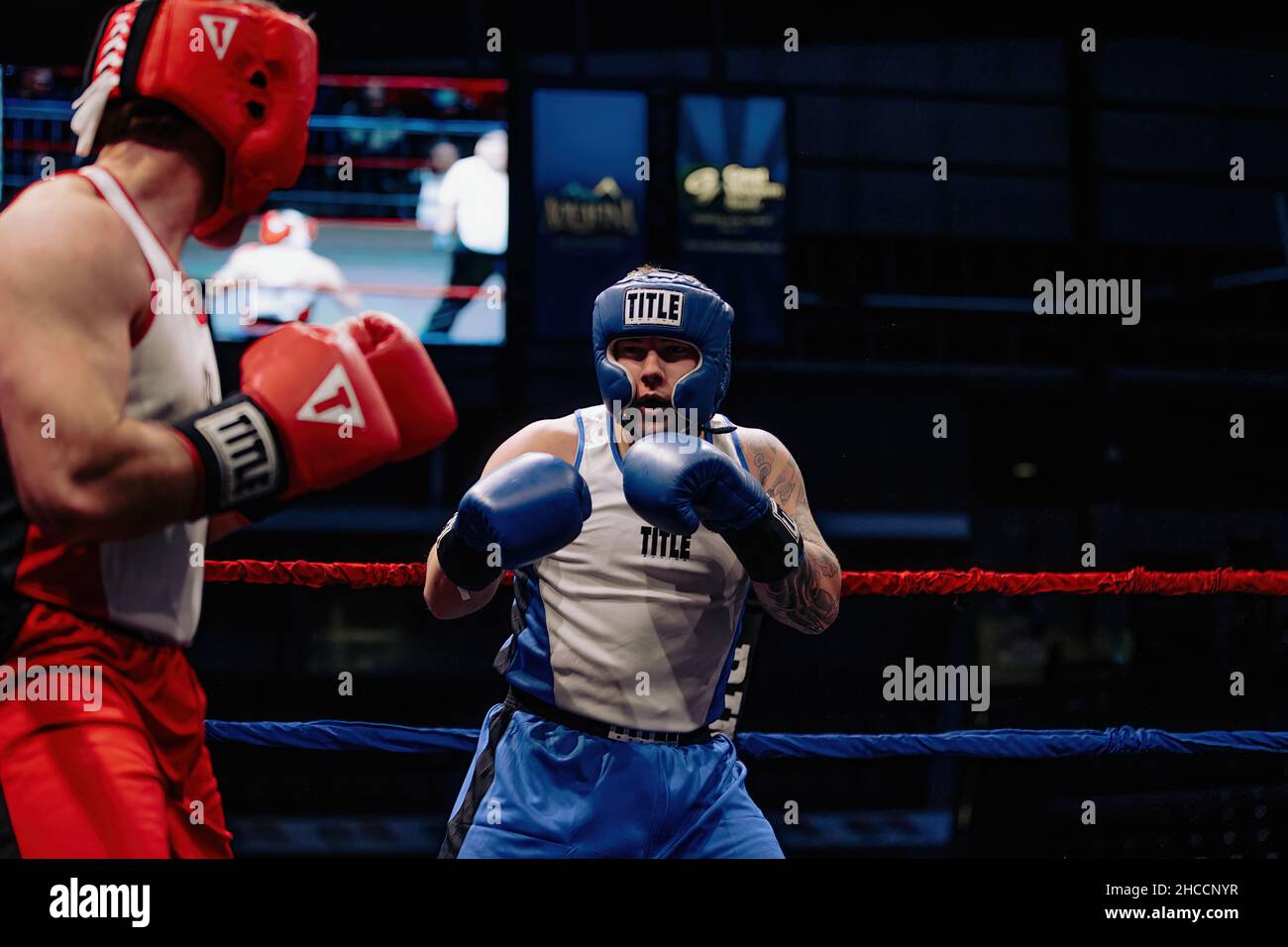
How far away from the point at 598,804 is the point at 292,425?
82 cm

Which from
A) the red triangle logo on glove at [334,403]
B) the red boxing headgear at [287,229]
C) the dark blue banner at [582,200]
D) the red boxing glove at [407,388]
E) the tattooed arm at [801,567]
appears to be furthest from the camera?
the red boxing headgear at [287,229]

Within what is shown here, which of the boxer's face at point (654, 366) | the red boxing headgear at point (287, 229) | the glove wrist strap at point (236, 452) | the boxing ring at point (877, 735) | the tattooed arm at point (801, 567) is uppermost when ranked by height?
the red boxing headgear at point (287, 229)

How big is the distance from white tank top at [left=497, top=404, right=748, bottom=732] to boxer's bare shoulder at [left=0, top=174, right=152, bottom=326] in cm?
88

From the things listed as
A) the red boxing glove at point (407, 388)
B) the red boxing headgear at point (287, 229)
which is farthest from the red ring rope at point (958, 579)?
the red boxing headgear at point (287, 229)

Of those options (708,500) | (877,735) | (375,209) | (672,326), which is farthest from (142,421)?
(375,209)

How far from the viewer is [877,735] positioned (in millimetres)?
2480

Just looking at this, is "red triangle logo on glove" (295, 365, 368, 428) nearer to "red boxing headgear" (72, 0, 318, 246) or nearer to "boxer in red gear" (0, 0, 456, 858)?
"boxer in red gear" (0, 0, 456, 858)

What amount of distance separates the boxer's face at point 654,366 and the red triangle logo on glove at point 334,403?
0.82 metres

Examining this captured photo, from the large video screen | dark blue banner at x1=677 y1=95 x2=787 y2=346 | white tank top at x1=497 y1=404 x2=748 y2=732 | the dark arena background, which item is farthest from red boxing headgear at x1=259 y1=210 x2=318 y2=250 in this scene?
white tank top at x1=497 y1=404 x2=748 y2=732

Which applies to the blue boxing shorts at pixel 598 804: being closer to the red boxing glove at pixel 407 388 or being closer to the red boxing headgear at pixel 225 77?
the red boxing glove at pixel 407 388

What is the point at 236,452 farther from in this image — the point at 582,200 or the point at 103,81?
the point at 582,200

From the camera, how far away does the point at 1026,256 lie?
7.94 metres

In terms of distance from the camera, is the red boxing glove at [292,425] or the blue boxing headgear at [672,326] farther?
Result: the blue boxing headgear at [672,326]

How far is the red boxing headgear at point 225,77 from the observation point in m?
1.20
